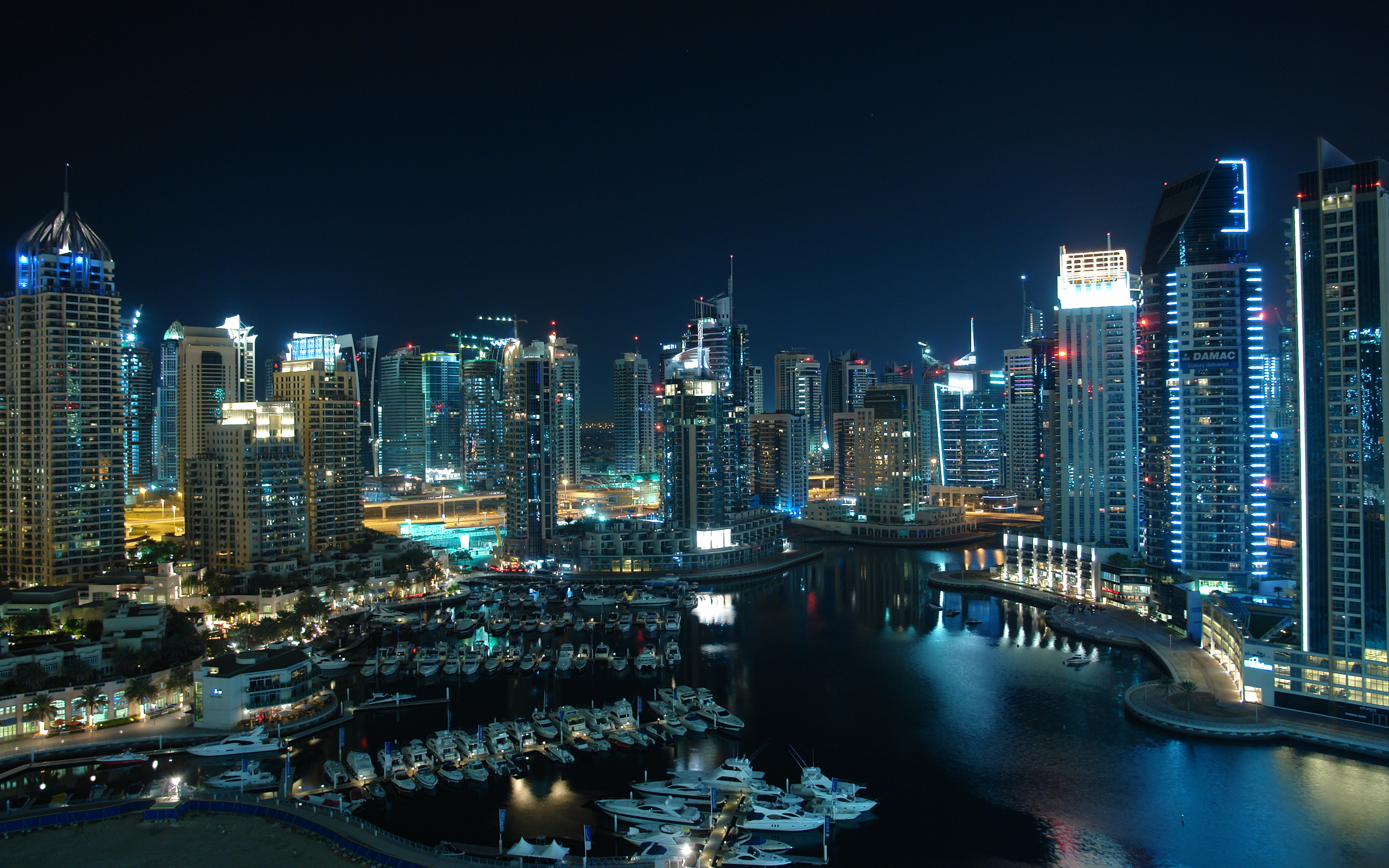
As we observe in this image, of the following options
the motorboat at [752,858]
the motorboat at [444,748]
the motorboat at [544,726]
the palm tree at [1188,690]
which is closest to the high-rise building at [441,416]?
the motorboat at [544,726]

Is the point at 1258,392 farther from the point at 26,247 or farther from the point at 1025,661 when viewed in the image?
the point at 26,247

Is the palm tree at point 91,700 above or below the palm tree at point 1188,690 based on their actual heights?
above

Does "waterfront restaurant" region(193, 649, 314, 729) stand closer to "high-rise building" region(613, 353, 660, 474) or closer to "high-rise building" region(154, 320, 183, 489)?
"high-rise building" region(154, 320, 183, 489)

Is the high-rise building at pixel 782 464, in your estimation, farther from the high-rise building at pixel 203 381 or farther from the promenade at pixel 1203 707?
the promenade at pixel 1203 707

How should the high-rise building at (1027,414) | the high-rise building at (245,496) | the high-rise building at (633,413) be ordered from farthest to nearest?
1. the high-rise building at (633,413)
2. the high-rise building at (1027,414)
3. the high-rise building at (245,496)

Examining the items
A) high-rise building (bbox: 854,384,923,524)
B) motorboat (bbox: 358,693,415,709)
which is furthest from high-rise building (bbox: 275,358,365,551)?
high-rise building (bbox: 854,384,923,524)

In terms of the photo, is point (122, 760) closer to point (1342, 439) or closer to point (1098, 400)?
point (1342, 439)

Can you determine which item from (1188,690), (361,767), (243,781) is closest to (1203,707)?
(1188,690)

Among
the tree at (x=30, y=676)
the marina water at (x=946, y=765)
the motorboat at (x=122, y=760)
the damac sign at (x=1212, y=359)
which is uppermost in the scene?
the damac sign at (x=1212, y=359)
